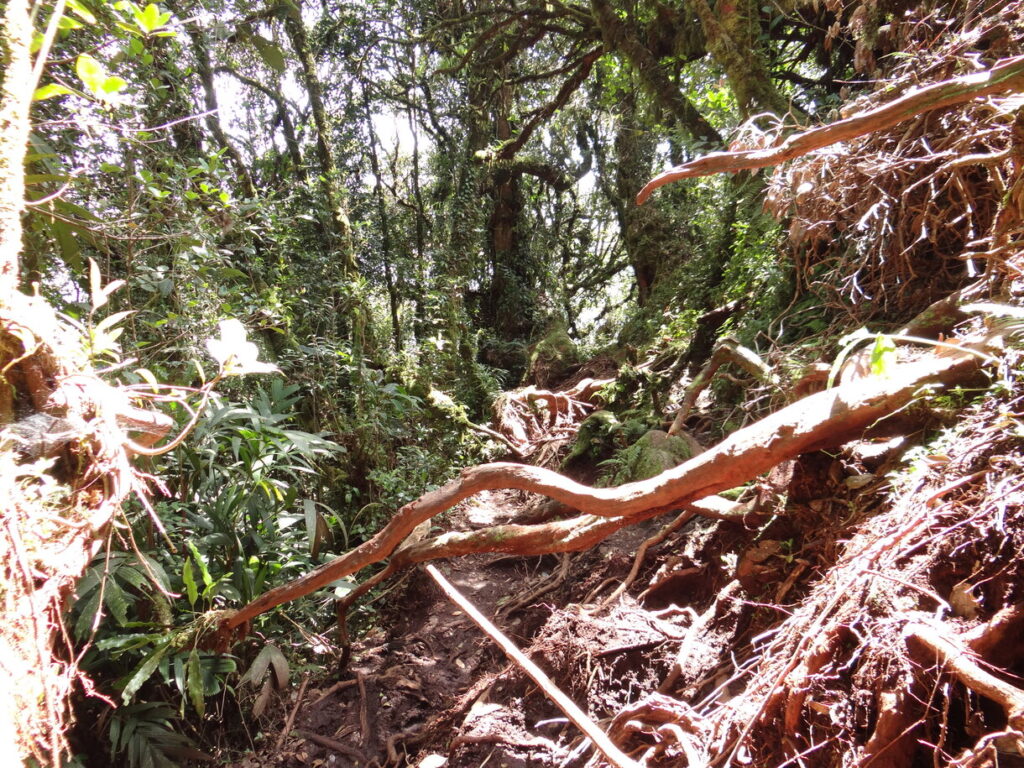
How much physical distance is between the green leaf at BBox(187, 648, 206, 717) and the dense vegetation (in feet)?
0.05

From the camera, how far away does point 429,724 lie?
3.26 m

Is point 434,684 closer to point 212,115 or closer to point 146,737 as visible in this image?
point 146,737

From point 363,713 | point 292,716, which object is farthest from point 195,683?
point 363,713

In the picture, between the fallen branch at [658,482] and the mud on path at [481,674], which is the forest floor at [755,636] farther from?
the fallen branch at [658,482]

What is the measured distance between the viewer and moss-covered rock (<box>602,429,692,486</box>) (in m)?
3.90

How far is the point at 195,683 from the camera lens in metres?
2.73

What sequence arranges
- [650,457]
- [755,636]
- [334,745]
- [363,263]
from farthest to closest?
[363,263], [650,457], [334,745], [755,636]

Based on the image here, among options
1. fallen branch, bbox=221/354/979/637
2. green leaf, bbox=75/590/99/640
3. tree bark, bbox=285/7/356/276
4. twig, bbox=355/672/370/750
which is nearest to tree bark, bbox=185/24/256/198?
tree bark, bbox=285/7/356/276

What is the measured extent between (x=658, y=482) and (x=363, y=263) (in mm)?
7784

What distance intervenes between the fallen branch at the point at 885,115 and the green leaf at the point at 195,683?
3.15 metres

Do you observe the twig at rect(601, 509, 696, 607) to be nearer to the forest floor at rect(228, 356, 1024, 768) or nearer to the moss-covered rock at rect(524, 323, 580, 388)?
the forest floor at rect(228, 356, 1024, 768)

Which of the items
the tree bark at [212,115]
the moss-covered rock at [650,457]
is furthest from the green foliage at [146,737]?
the tree bark at [212,115]

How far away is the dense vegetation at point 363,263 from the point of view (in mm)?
2357

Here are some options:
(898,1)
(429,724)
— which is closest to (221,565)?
(429,724)
